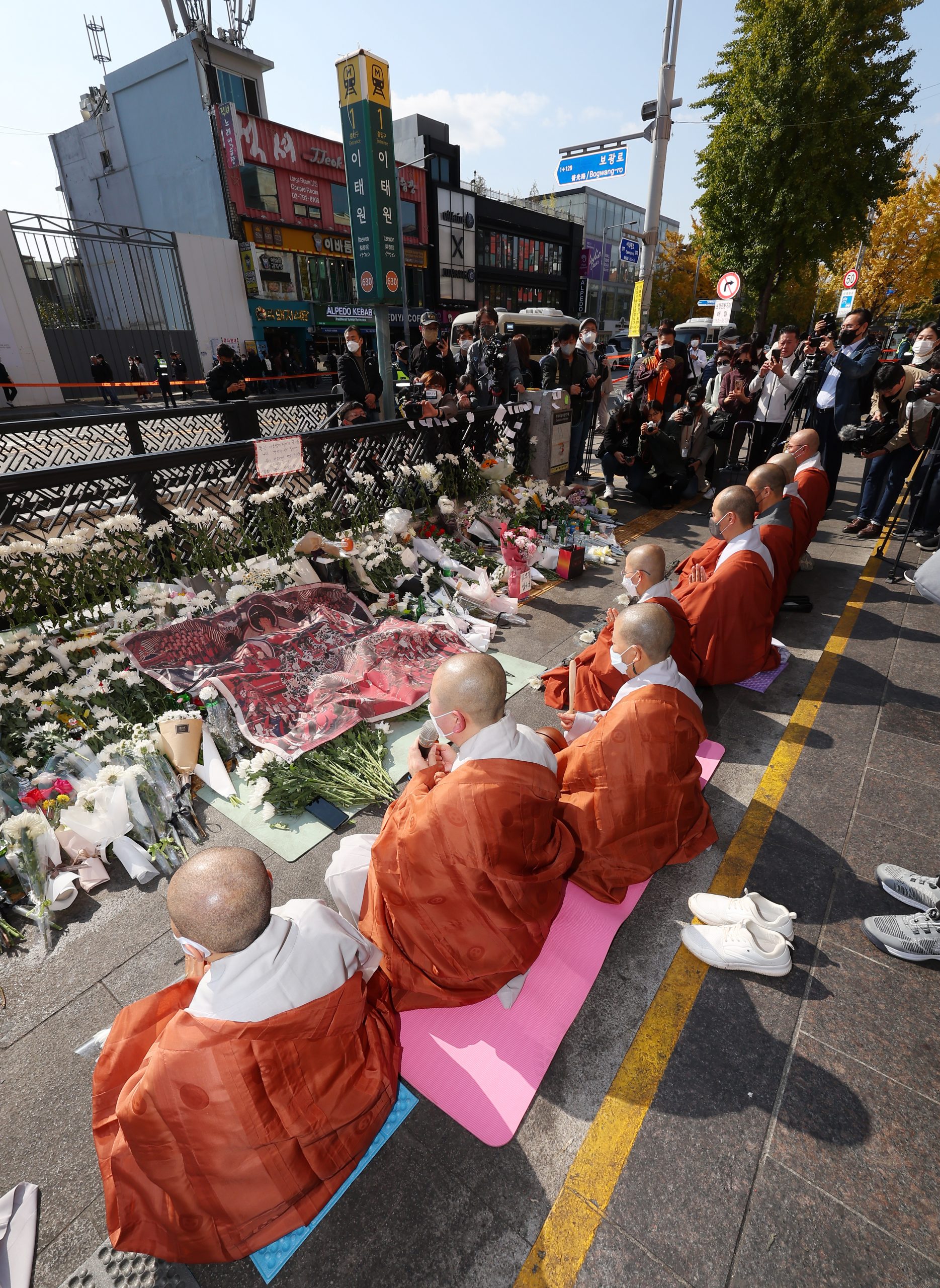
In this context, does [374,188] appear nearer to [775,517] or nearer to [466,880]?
[775,517]

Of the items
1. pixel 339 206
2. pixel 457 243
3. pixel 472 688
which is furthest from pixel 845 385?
pixel 457 243

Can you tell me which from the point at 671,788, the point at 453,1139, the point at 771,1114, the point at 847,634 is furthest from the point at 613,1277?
the point at 847,634

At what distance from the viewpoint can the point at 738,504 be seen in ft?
14.1

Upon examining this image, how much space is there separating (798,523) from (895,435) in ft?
7.47

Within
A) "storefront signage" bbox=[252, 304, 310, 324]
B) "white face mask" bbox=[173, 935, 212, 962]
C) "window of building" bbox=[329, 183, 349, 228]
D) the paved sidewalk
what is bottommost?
the paved sidewalk

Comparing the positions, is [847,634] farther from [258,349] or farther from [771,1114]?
[258,349]

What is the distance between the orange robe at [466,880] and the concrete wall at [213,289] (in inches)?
1056

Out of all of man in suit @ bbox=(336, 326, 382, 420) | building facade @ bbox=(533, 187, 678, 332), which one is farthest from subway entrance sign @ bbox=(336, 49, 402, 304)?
building facade @ bbox=(533, 187, 678, 332)

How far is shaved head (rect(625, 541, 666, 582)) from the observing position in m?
3.59

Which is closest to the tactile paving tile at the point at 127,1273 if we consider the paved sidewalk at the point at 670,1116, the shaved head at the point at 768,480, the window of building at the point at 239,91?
the paved sidewalk at the point at 670,1116

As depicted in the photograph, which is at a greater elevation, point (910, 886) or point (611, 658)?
point (611, 658)

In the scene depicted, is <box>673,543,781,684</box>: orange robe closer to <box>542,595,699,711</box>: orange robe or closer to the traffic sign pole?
<box>542,595,699,711</box>: orange robe

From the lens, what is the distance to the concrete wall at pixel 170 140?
24.4 m

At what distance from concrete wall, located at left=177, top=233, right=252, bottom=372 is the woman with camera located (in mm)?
24235
